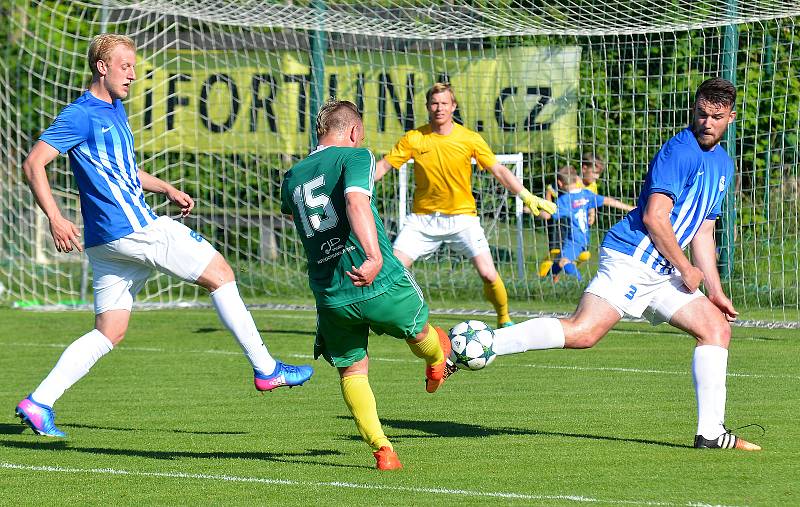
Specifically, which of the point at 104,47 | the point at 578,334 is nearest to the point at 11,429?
the point at 104,47

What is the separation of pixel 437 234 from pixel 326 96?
485 centimetres

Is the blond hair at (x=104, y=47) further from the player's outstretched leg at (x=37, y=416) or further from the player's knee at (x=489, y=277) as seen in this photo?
the player's knee at (x=489, y=277)

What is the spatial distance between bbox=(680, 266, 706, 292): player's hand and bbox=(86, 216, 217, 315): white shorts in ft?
8.43

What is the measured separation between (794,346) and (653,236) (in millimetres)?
5213

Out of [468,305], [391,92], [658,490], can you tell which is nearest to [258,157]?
[391,92]

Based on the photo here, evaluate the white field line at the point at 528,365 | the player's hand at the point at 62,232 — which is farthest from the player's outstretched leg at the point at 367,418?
the white field line at the point at 528,365

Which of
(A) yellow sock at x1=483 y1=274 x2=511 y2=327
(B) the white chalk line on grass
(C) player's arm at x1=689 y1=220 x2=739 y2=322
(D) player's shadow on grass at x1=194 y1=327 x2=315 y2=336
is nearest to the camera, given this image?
(B) the white chalk line on grass

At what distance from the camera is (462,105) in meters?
16.1

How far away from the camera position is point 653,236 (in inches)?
268

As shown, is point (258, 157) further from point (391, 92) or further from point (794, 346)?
point (794, 346)

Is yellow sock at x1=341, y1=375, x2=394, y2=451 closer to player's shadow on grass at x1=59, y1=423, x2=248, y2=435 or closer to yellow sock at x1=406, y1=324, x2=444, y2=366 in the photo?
yellow sock at x1=406, y1=324, x2=444, y2=366

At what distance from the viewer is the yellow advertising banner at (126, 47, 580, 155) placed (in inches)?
620

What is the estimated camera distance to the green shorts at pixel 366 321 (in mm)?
6258

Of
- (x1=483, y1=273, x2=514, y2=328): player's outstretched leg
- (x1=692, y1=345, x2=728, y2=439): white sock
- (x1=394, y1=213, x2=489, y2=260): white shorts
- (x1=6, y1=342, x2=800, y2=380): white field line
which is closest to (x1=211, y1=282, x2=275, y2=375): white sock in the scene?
(x1=692, y1=345, x2=728, y2=439): white sock
